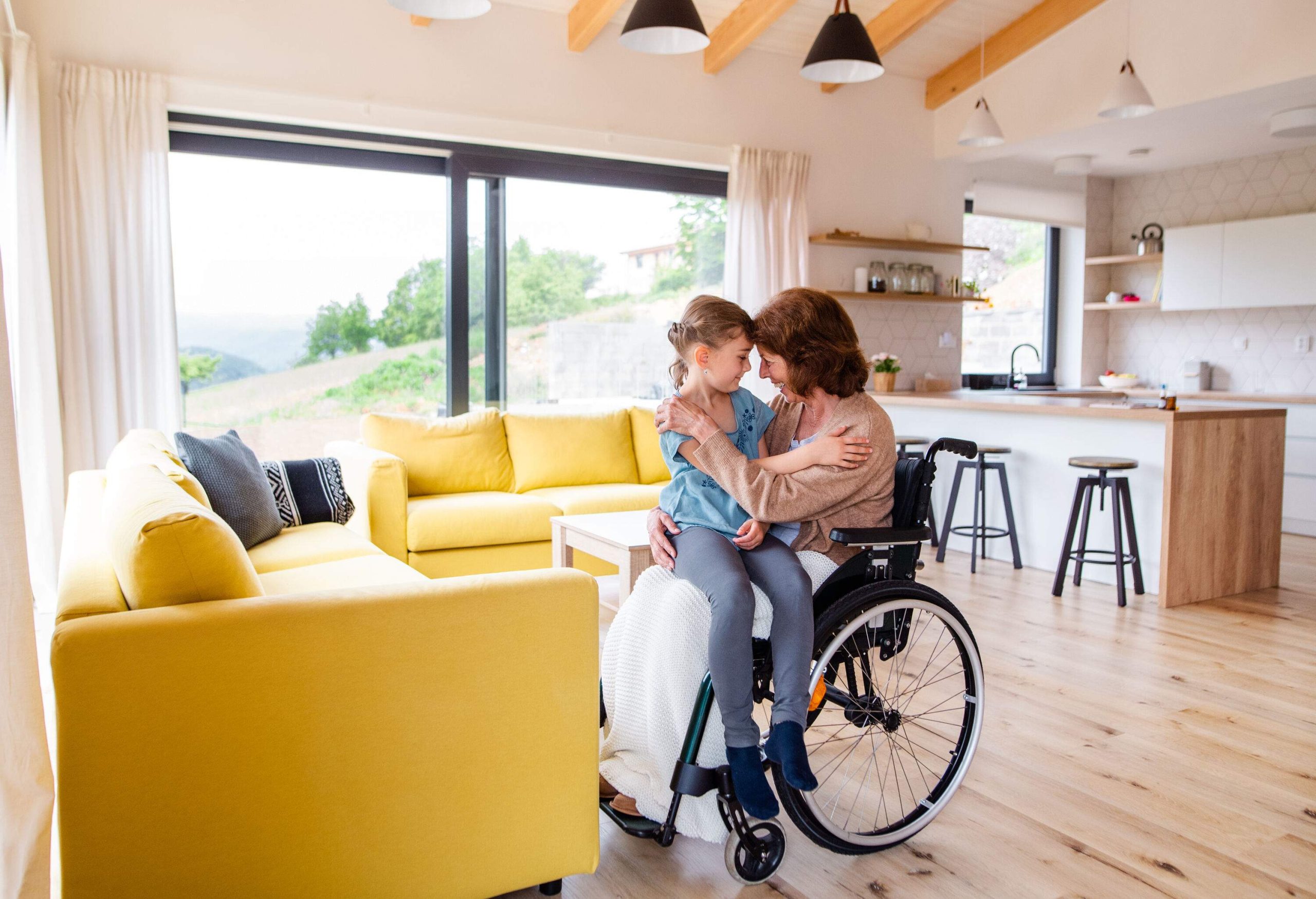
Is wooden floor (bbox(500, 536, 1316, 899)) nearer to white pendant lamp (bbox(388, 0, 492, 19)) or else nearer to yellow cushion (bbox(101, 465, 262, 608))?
yellow cushion (bbox(101, 465, 262, 608))

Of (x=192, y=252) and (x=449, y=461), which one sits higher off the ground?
(x=192, y=252)

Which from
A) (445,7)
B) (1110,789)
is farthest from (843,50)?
(1110,789)

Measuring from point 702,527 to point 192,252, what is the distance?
11.8ft

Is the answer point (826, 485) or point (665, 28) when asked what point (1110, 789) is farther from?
point (665, 28)

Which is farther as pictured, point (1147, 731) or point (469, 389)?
point (469, 389)

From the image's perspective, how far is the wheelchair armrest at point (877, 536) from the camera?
75.0 inches

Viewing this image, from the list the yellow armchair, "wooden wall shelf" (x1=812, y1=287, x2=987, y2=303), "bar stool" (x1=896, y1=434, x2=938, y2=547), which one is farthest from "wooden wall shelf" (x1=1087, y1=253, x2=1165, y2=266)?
the yellow armchair

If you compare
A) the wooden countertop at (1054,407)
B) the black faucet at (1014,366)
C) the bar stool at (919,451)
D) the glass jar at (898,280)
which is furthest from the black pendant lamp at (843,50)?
the black faucet at (1014,366)

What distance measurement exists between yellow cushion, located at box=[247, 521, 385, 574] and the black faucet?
533cm

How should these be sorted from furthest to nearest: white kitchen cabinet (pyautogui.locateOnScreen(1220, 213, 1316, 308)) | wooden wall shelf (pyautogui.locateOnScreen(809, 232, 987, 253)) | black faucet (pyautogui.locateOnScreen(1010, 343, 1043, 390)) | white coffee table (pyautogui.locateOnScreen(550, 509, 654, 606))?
black faucet (pyautogui.locateOnScreen(1010, 343, 1043, 390)) < wooden wall shelf (pyautogui.locateOnScreen(809, 232, 987, 253)) < white kitchen cabinet (pyautogui.locateOnScreen(1220, 213, 1316, 308)) < white coffee table (pyautogui.locateOnScreen(550, 509, 654, 606))

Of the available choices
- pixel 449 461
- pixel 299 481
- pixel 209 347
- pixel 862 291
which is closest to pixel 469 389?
pixel 449 461

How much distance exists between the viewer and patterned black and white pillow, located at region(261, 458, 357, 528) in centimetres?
368

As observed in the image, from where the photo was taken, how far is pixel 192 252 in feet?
15.1

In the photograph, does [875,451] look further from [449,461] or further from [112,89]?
[112,89]
